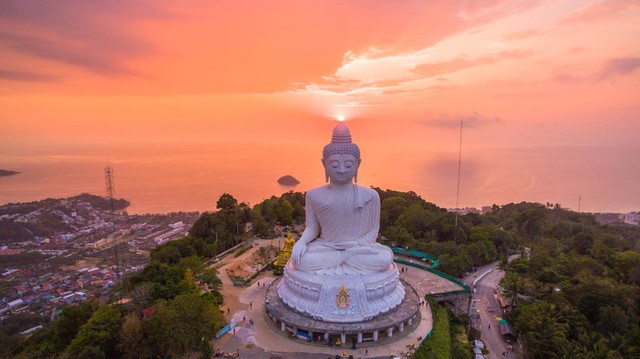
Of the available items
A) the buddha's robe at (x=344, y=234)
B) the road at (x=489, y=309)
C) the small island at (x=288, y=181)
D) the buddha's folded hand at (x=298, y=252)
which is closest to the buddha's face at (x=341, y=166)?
the buddha's robe at (x=344, y=234)

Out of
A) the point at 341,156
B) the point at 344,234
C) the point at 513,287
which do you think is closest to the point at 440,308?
the point at 513,287

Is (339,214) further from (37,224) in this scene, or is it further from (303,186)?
(303,186)

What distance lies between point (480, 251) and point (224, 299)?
18.6 metres

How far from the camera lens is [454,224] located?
105ft

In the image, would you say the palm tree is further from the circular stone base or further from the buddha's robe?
the buddha's robe

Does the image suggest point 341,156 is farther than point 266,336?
Yes

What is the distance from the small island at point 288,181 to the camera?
71.2 m

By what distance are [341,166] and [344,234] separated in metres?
3.51

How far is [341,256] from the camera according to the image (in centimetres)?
1830

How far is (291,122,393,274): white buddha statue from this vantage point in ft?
59.3

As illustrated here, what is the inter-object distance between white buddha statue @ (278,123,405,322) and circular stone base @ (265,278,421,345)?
1.06ft

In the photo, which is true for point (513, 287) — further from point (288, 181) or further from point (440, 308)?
point (288, 181)

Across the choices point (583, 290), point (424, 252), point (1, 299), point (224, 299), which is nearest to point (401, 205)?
point (424, 252)

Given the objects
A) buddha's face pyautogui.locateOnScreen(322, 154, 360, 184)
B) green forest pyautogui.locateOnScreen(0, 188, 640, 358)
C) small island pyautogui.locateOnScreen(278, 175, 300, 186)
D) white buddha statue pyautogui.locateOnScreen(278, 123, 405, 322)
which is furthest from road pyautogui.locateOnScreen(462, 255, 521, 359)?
small island pyautogui.locateOnScreen(278, 175, 300, 186)
